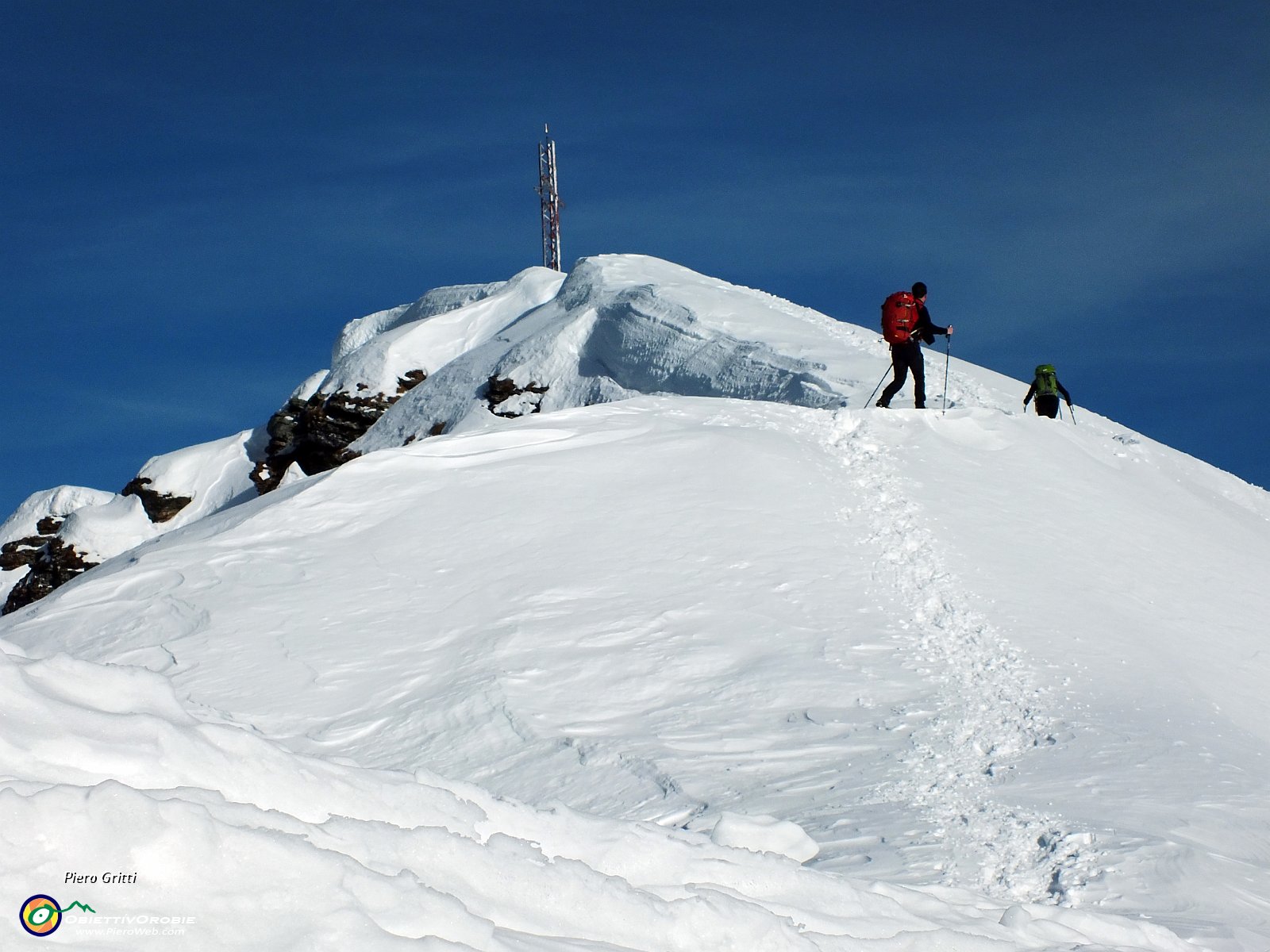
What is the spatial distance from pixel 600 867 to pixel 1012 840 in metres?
2.15

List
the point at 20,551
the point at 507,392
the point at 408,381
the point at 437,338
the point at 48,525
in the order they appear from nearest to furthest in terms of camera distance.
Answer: the point at 507,392
the point at 408,381
the point at 437,338
the point at 20,551
the point at 48,525

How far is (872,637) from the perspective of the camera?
8758mm

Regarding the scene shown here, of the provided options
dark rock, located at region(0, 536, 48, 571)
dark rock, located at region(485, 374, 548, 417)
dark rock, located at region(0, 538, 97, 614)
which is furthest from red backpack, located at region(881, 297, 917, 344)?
dark rock, located at region(0, 536, 48, 571)

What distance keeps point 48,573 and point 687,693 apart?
34.5 metres

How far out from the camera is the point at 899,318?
608 inches

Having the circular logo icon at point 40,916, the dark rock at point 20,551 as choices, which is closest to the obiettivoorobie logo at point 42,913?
the circular logo icon at point 40,916

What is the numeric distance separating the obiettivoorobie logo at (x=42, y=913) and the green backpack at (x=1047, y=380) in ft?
54.8

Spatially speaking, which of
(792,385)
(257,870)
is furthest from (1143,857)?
(792,385)

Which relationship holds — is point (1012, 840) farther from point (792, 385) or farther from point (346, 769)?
point (792, 385)

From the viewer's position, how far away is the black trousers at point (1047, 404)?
58.2ft

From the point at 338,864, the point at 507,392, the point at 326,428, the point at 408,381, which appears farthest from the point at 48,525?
the point at 338,864

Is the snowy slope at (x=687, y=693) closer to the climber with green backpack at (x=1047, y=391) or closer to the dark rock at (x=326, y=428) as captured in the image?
the climber with green backpack at (x=1047, y=391)

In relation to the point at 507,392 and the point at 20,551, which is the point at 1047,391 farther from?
the point at 20,551

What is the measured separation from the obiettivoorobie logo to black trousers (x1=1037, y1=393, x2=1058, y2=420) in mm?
16641
